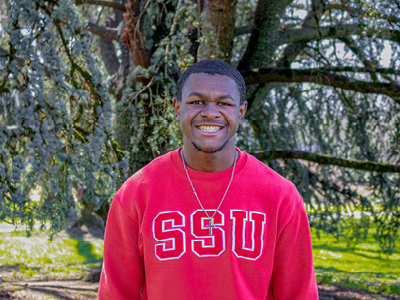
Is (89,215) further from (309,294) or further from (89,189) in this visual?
(309,294)

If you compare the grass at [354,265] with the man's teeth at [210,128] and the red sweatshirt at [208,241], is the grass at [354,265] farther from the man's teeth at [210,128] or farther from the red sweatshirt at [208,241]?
the man's teeth at [210,128]

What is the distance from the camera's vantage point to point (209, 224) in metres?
1.30

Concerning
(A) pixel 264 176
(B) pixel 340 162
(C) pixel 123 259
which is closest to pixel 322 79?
(B) pixel 340 162

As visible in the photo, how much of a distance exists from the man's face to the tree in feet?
3.77

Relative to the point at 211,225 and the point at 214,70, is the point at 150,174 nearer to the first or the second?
the point at 211,225

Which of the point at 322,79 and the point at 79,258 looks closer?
the point at 322,79

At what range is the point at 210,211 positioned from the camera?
1.31 metres

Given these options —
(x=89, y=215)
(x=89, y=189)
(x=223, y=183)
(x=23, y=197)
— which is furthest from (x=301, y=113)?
(x=89, y=215)

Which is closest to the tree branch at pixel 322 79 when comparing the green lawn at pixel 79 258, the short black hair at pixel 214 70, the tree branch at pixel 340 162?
the tree branch at pixel 340 162

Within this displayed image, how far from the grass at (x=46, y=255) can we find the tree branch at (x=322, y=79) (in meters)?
4.61

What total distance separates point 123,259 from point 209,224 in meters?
0.30

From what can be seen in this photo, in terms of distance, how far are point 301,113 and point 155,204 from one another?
4549 millimetres

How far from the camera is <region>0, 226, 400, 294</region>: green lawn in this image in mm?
7270

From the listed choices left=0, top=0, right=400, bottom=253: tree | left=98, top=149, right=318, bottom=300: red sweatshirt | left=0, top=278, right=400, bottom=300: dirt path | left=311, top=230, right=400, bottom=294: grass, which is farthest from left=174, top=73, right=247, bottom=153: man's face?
left=311, top=230, right=400, bottom=294: grass
